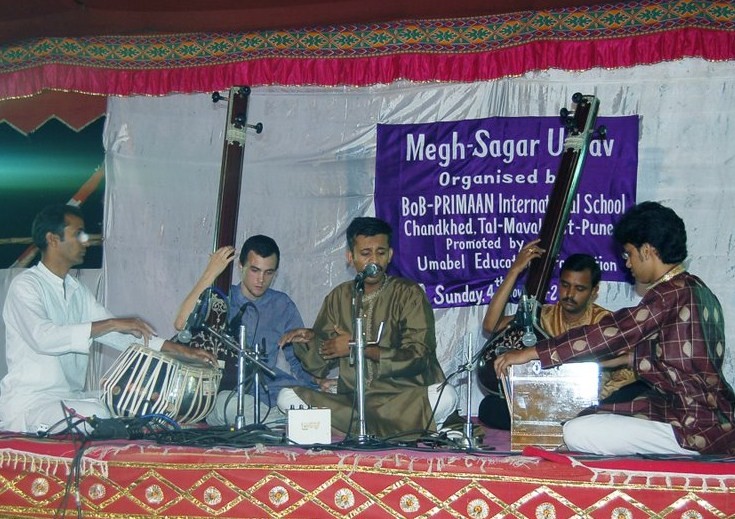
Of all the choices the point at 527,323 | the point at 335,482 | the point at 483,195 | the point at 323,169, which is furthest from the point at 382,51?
the point at 335,482

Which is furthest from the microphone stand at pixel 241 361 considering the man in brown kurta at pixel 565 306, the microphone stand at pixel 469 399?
the man in brown kurta at pixel 565 306

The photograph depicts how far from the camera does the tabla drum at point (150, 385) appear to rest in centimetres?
430

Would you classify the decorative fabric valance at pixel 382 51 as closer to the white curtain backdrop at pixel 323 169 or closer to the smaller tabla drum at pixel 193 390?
the white curtain backdrop at pixel 323 169

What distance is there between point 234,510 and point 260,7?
10.6 ft

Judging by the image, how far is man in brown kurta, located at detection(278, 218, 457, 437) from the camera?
4.67m

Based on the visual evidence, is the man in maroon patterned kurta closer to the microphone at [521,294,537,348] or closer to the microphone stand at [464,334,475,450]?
the microphone at [521,294,537,348]

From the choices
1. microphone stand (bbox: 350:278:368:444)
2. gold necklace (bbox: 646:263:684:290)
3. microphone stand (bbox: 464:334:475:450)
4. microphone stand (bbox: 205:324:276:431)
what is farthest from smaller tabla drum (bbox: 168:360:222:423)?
gold necklace (bbox: 646:263:684:290)

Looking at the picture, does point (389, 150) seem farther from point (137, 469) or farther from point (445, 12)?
point (137, 469)

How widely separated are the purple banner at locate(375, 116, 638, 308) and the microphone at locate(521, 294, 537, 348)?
754 mm

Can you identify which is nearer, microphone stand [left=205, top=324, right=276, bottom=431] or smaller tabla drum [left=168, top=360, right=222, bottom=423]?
microphone stand [left=205, top=324, right=276, bottom=431]

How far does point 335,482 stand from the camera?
3707 millimetres

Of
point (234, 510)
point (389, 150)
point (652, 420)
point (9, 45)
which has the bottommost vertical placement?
point (234, 510)

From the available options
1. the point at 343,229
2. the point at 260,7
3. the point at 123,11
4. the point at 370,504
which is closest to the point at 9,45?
the point at 123,11

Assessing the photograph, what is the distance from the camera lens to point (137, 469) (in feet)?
12.7
